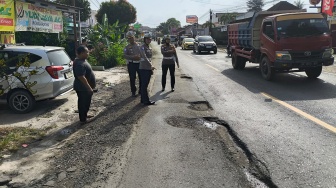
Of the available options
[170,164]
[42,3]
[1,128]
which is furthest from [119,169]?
[42,3]

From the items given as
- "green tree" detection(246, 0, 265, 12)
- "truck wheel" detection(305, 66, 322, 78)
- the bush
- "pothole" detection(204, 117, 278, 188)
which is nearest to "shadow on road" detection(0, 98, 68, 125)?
"pothole" detection(204, 117, 278, 188)

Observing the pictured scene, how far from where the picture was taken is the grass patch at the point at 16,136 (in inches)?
199

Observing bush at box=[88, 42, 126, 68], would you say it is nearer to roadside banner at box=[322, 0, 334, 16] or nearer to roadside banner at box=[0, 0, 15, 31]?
roadside banner at box=[0, 0, 15, 31]

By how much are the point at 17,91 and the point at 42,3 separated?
512cm

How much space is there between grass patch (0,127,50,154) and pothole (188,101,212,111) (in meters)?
3.31

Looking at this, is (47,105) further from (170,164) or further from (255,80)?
(255,80)

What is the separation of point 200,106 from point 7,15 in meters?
6.32

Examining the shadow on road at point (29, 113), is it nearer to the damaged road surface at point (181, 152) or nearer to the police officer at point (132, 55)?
the damaged road surface at point (181, 152)

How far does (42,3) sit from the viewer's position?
11.1 m

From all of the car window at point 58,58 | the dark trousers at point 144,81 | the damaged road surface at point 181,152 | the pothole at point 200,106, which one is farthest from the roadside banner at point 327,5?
the car window at point 58,58

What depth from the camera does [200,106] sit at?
7547 mm

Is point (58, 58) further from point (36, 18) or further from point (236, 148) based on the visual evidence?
point (236, 148)

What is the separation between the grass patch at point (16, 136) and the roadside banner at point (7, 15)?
4203mm

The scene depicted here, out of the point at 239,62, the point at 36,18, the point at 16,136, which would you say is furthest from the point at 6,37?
the point at 239,62
